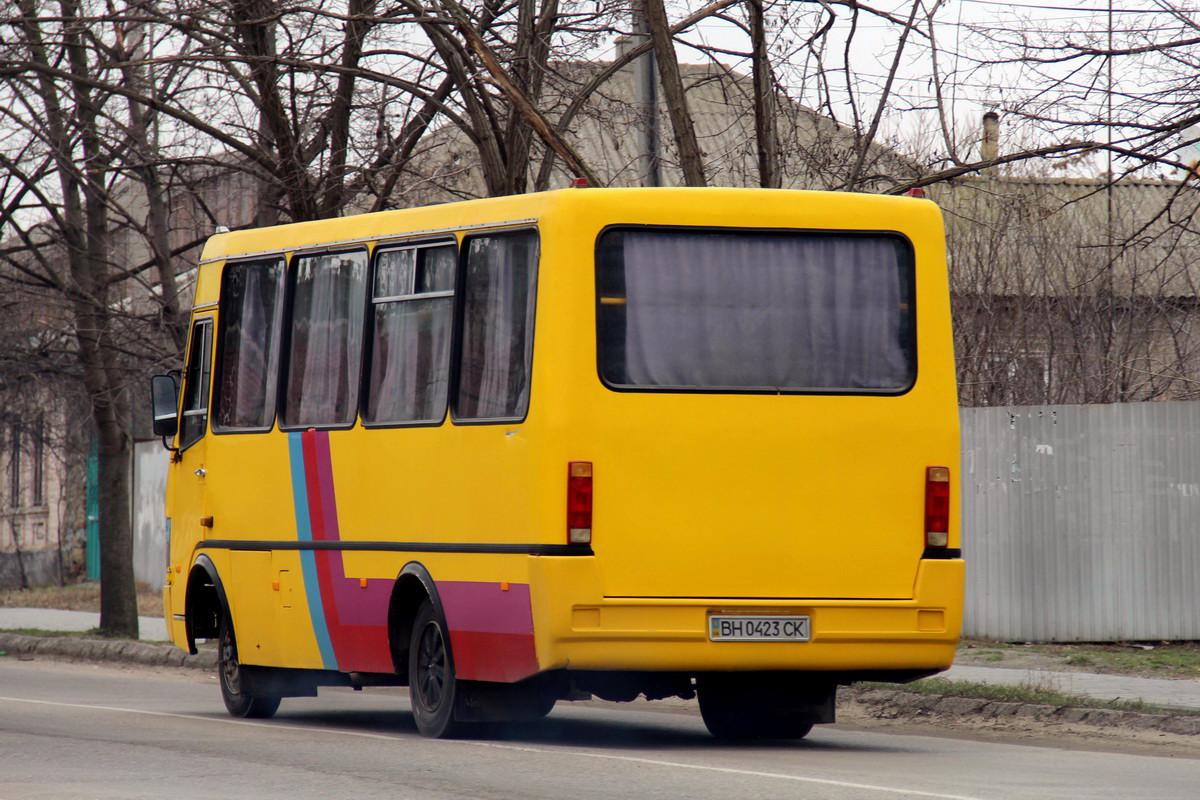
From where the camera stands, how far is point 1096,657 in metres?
15.8

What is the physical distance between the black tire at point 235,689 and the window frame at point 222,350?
129 cm

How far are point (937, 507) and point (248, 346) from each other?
484 centimetres

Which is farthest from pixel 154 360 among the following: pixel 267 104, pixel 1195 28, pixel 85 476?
pixel 85 476

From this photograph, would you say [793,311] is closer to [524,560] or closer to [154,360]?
[524,560]

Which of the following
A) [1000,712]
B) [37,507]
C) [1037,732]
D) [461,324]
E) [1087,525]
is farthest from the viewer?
[37,507]

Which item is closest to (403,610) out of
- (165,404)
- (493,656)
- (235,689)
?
(493,656)

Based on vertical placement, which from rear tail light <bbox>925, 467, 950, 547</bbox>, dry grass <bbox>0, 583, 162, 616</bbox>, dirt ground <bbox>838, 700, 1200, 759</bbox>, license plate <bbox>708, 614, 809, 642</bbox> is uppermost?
rear tail light <bbox>925, 467, 950, 547</bbox>

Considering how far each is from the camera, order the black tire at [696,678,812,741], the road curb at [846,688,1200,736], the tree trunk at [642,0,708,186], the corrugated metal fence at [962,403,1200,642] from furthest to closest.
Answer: the corrugated metal fence at [962,403,1200,642]
the tree trunk at [642,0,708,186]
the road curb at [846,688,1200,736]
the black tire at [696,678,812,741]

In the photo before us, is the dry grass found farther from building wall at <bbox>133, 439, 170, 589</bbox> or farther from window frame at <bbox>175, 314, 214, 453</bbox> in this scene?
window frame at <bbox>175, 314, 214, 453</bbox>

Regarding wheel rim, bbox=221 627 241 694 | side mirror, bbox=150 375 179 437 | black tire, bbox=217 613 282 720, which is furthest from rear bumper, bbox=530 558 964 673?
side mirror, bbox=150 375 179 437

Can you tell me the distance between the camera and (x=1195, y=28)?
1365 cm

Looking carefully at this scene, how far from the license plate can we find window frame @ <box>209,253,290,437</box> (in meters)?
3.67

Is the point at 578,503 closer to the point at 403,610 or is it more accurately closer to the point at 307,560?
the point at 403,610

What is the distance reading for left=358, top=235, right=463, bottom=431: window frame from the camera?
34.6 ft
